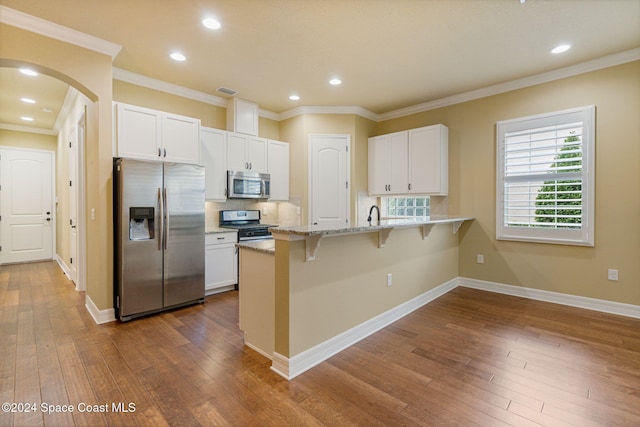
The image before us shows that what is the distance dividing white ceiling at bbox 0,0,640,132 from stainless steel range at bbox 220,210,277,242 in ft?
6.33

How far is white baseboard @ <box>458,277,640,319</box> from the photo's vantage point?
3.37 metres

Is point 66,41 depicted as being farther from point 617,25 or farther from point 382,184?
point 617,25

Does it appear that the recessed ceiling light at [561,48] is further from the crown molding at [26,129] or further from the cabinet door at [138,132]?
the crown molding at [26,129]

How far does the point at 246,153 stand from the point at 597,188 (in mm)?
4639

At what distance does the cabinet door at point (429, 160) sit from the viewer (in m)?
4.53

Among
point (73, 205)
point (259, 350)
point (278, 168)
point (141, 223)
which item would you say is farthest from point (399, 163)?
point (73, 205)

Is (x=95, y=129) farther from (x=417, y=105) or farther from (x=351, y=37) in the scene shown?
(x=417, y=105)

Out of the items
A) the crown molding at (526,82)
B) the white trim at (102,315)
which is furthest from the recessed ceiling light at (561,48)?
the white trim at (102,315)

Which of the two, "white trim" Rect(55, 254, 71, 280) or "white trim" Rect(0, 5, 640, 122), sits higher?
"white trim" Rect(0, 5, 640, 122)

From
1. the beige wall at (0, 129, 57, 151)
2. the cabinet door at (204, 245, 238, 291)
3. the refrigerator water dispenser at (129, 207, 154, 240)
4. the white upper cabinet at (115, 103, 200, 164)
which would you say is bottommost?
the cabinet door at (204, 245, 238, 291)

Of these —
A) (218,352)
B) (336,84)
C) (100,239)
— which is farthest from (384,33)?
(100,239)

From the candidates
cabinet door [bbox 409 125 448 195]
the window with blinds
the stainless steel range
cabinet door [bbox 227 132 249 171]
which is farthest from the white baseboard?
cabinet door [bbox 227 132 249 171]

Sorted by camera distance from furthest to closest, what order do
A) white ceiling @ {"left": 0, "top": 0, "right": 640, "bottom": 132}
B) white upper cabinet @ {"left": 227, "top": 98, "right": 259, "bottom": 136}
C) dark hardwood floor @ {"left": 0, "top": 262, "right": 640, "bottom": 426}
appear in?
white upper cabinet @ {"left": 227, "top": 98, "right": 259, "bottom": 136}
white ceiling @ {"left": 0, "top": 0, "right": 640, "bottom": 132}
dark hardwood floor @ {"left": 0, "top": 262, "right": 640, "bottom": 426}

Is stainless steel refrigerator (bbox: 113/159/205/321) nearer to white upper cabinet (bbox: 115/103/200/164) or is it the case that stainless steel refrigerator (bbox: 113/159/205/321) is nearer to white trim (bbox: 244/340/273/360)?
white upper cabinet (bbox: 115/103/200/164)
